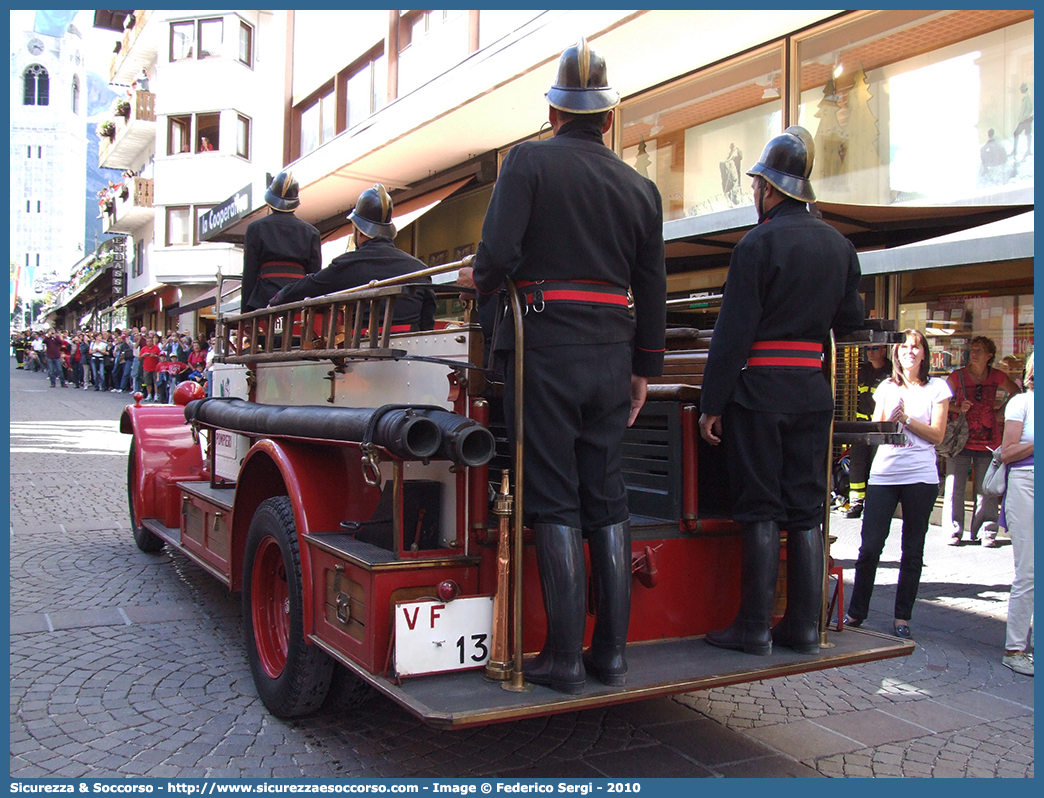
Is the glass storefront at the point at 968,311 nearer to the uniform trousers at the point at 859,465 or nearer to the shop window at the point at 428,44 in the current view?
the uniform trousers at the point at 859,465

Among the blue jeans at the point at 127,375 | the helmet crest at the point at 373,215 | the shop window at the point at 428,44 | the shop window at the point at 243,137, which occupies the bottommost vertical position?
the blue jeans at the point at 127,375

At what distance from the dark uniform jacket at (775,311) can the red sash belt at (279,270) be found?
318 cm

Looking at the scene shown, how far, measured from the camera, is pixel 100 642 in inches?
180

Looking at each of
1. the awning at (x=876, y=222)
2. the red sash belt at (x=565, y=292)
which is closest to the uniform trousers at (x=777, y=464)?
the red sash belt at (x=565, y=292)

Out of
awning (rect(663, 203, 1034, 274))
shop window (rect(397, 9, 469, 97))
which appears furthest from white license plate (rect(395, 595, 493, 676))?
shop window (rect(397, 9, 469, 97))

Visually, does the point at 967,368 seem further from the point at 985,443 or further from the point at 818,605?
the point at 818,605

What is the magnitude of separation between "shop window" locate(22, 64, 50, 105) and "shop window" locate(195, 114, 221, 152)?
252 ft

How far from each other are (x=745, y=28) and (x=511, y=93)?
2.89 metres

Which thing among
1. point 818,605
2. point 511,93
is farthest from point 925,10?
point 818,605

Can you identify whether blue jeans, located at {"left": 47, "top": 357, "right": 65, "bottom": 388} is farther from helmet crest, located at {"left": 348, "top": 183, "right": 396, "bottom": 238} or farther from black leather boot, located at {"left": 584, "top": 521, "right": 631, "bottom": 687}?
black leather boot, located at {"left": 584, "top": 521, "right": 631, "bottom": 687}

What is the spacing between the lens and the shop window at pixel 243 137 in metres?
29.5

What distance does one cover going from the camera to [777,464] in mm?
3281

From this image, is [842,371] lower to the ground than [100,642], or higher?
higher

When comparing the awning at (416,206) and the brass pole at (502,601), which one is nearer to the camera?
the brass pole at (502,601)
